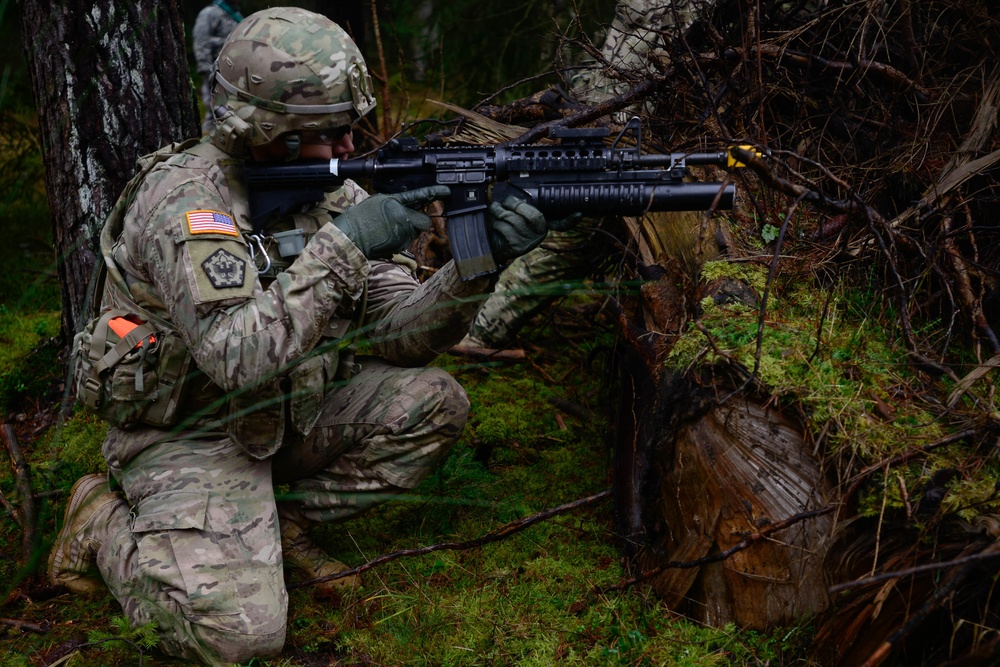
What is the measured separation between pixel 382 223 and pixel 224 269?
537 mm

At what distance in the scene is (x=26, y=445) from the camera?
163 inches

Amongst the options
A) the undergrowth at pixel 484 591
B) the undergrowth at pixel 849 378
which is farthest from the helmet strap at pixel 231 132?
the undergrowth at pixel 849 378

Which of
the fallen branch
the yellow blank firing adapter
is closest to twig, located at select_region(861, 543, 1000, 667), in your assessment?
the yellow blank firing adapter

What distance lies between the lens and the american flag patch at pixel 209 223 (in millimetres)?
2734

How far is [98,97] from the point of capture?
3918mm

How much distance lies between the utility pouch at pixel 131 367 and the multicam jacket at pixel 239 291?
0.07 m

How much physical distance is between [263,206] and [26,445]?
2.09 m

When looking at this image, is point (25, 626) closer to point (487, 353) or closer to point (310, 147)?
point (310, 147)

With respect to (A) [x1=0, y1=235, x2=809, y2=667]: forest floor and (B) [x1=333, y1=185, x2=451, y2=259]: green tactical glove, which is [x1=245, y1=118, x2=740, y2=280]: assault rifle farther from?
(A) [x1=0, y1=235, x2=809, y2=667]: forest floor

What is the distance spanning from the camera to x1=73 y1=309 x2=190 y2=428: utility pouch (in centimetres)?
295

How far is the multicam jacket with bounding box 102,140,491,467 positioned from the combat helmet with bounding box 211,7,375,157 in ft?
0.74

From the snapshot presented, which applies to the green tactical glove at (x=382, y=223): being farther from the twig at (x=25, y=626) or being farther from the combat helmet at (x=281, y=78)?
the twig at (x=25, y=626)

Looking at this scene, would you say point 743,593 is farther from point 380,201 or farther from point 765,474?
point 380,201

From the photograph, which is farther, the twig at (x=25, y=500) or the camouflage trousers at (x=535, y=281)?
the camouflage trousers at (x=535, y=281)
